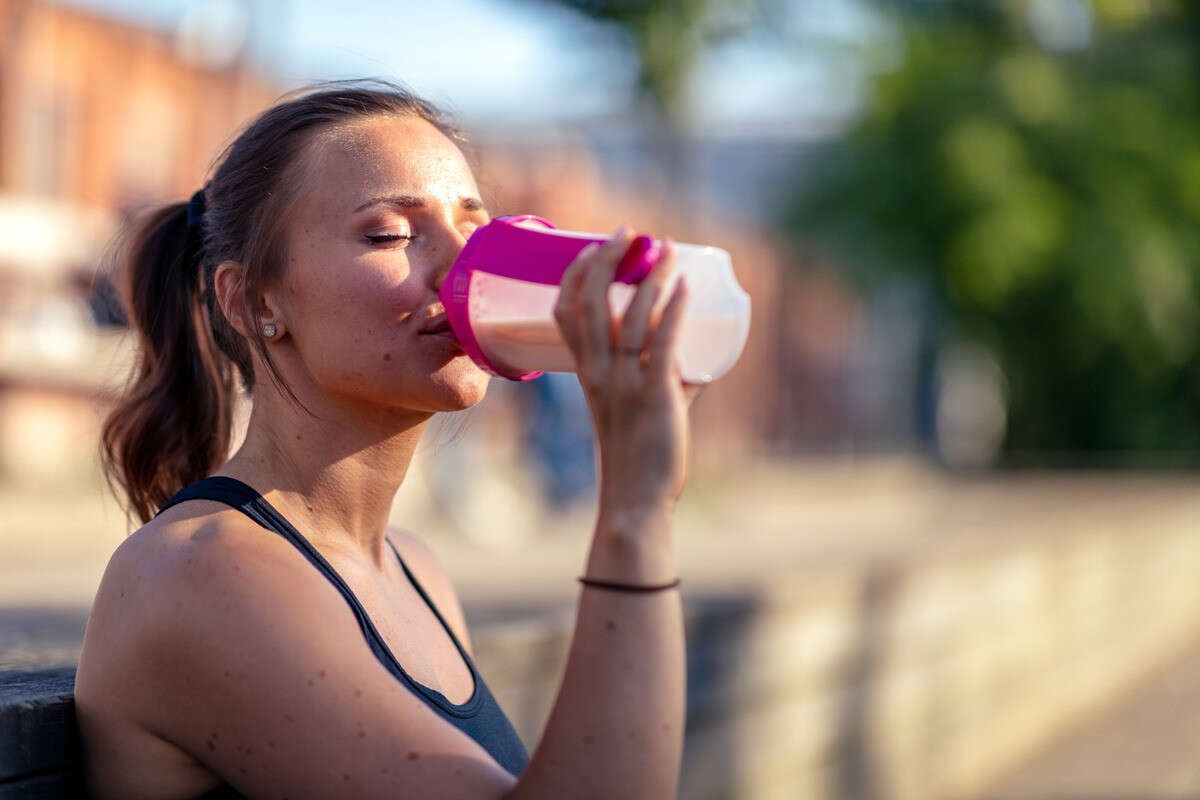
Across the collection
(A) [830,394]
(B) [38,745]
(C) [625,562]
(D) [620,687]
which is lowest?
(A) [830,394]

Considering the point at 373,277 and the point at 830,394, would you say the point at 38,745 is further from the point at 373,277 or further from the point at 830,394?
the point at 830,394

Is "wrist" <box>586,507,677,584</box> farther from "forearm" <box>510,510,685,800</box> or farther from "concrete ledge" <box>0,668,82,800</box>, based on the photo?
"concrete ledge" <box>0,668,82,800</box>

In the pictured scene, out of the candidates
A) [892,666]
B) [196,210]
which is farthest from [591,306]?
[892,666]

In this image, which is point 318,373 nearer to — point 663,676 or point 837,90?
point 663,676

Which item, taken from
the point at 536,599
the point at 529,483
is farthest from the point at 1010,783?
the point at 529,483

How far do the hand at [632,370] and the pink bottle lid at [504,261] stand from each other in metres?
0.11

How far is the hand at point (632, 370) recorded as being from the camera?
58.5 inches

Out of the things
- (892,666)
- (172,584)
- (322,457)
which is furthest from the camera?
(892,666)

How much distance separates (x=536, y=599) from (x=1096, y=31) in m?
25.4

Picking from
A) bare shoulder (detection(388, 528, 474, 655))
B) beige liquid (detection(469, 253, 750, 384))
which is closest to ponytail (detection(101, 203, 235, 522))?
bare shoulder (detection(388, 528, 474, 655))

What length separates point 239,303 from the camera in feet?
6.15

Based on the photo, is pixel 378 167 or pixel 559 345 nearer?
pixel 559 345

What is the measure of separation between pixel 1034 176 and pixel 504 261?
86.3 ft

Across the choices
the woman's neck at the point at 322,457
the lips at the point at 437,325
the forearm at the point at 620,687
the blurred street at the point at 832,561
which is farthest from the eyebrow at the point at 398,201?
the blurred street at the point at 832,561
